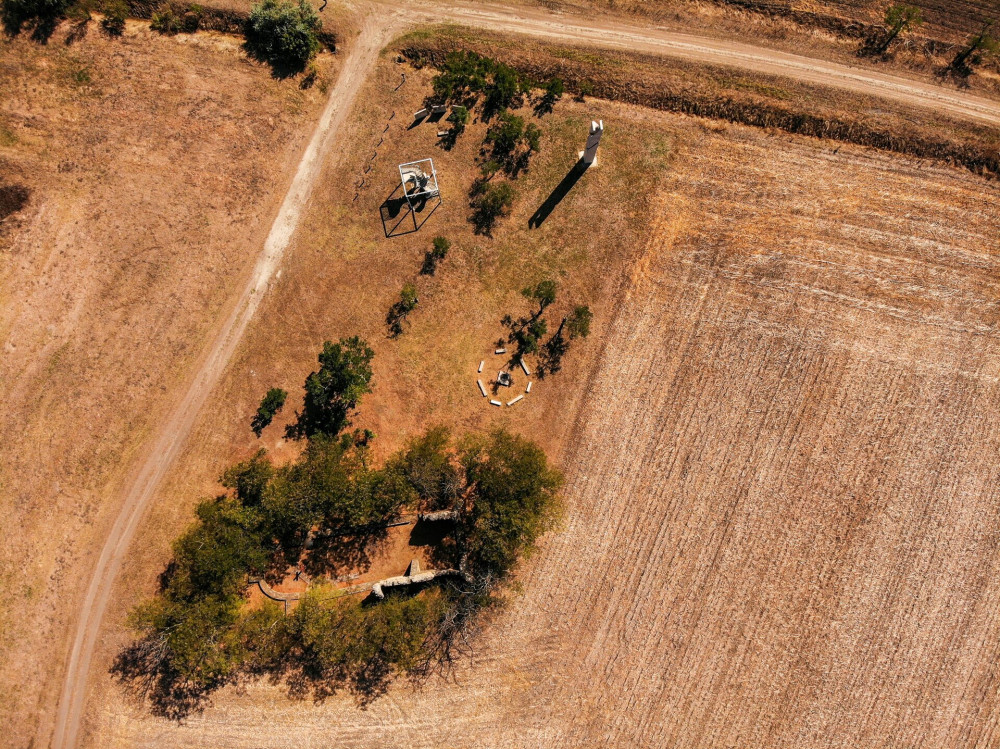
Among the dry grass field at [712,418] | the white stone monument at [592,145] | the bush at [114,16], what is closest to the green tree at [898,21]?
the dry grass field at [712,418]

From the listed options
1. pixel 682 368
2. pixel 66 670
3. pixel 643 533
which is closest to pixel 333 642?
pixel 66 670

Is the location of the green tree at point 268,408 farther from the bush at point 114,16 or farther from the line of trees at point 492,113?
the bush at point 114,16

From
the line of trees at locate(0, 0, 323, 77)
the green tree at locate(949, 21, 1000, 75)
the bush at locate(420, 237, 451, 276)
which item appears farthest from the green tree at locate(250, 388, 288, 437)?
the green tree at locate(949, 21, 1000, 75)

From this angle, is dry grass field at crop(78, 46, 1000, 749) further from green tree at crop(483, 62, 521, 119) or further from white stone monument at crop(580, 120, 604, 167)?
green tree at crop(483, 62, 521, 119)

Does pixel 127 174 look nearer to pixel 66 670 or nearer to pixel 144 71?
pixel 144 71

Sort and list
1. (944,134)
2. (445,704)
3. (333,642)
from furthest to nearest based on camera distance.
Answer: (944,134) → (445,704) → (333,642)
